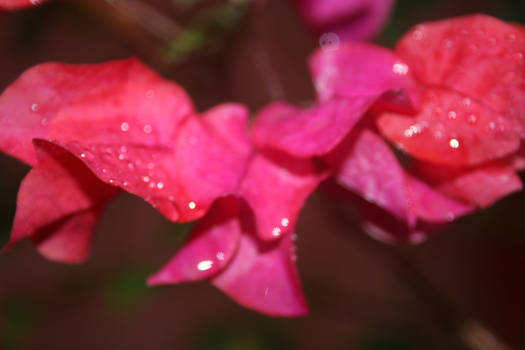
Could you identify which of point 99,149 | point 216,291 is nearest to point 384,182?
point 99,149

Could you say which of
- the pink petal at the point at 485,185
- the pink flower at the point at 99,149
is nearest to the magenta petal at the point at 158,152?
the pink flower at the point at 99,149

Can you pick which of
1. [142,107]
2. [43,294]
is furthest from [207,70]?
[43,294]

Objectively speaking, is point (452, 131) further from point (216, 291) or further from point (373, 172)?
point (216, 291)

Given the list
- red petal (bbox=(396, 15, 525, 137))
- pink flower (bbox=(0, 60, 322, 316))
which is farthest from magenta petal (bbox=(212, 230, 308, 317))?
red petal (bbox=(396, 15, 525, 137))

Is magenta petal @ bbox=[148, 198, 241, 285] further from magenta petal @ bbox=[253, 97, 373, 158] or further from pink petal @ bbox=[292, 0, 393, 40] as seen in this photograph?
pink petal @ bbox=[292, 0, 393, 40]

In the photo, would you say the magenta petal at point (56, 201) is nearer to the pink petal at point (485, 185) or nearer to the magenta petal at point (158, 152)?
the magenta petal at point (158, 152)

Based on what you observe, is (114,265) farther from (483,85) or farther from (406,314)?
Answer: (483,85)
